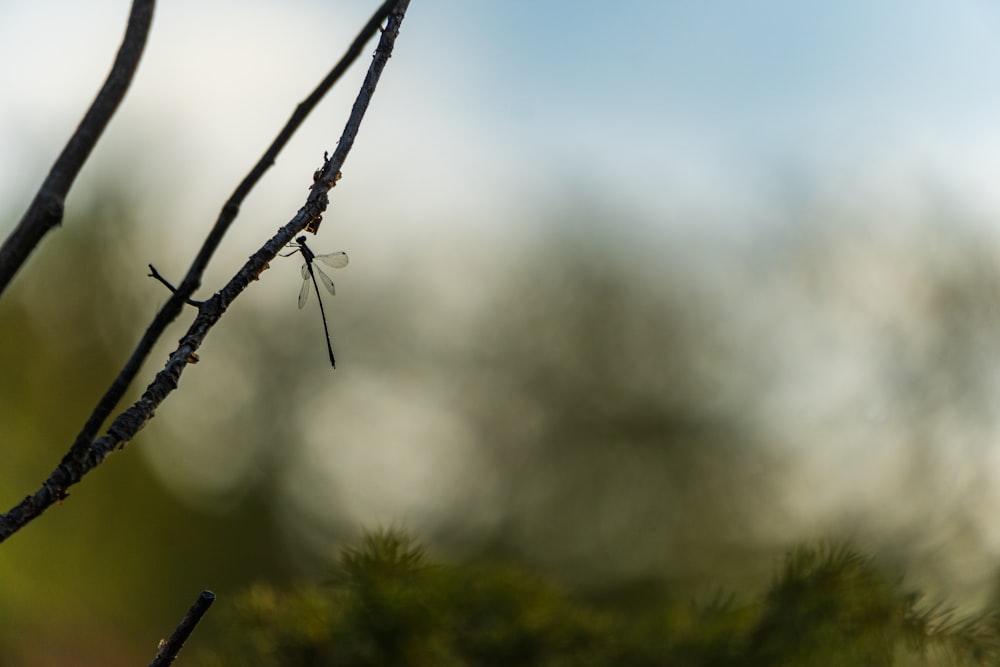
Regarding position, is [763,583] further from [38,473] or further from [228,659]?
[38,473]

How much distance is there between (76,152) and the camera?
0.35 metres

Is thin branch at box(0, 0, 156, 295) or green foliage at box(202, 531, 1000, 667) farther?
green foliage at box(202, 531, 1000, 667)

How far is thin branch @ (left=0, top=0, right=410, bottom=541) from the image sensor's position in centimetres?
36

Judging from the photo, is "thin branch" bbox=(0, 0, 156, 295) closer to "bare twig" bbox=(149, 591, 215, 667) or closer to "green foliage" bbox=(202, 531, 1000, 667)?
"bare twig" bbox=(149, 591, 215, 667)

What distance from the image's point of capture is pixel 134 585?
161 inches

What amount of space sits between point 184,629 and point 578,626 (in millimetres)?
507

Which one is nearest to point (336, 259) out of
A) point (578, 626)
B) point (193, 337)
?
point (578, 626)

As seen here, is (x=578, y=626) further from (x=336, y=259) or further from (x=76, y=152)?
(x=336, y=259)

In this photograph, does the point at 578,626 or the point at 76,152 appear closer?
the point at 76,152

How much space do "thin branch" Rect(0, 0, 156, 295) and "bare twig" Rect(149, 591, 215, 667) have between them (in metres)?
0.16

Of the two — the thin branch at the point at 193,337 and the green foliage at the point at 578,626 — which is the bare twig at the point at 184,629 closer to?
the thin branch at the point at 193,337

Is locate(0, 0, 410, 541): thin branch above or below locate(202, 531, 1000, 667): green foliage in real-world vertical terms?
below

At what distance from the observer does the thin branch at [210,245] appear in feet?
1.13

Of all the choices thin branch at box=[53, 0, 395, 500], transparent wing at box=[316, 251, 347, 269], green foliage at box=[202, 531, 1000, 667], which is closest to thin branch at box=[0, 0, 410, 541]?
thin branch at box=[53, 0, 395, 500]
